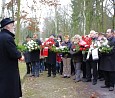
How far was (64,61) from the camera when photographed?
15.4m

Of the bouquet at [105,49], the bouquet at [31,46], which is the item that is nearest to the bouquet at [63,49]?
the bouquet at [31,46]

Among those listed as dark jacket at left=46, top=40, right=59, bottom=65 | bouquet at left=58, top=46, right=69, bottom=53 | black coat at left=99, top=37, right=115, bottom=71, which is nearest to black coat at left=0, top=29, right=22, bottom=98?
black coat at left=99, top=37, right=115, bottom=71

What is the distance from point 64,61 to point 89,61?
2.38 m

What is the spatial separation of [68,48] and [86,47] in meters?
1.85

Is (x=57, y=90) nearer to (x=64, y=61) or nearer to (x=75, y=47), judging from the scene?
(x=75, y=47)

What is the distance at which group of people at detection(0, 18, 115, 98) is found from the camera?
6.61 metres

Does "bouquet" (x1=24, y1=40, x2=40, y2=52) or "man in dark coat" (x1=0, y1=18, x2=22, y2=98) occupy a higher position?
"bouquet" (x1=24, y1=40, x2=40, y2=52)

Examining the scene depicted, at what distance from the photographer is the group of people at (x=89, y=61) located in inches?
452

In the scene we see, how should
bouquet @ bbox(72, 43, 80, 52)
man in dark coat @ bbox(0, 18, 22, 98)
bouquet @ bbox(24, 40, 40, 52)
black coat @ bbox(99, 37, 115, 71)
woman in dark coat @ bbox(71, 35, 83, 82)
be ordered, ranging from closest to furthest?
man in dark coat @ bbox(0, 18, 22, 98)
black coat @ bbox(99, 37, 115, 71)
bouquet @ bbox(72, 43, 80, 52)
woman in dark coat @ bbox(71, 35, 83, 82)
bouquet @ bbox(24, 40, 40, 52)

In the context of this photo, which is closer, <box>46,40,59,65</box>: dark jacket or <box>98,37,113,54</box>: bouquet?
<box>98,37,113,54</box>: bouquet

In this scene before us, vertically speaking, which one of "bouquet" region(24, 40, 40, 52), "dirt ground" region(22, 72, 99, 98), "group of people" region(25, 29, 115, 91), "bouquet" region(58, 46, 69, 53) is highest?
"bouquet" region(24, 40, 40, 52)

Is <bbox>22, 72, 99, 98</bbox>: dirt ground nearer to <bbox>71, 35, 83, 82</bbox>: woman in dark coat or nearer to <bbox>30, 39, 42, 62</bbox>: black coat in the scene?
<bbox>71, 35, 83, 82</bbox>: woman in dark coat

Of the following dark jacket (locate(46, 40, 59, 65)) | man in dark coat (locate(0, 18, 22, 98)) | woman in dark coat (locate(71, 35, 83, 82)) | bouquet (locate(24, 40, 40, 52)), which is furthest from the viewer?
dark jacket (locate(46, 40, 59, 65))

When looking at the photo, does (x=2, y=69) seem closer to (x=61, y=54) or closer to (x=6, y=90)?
(x=6, y=90)
